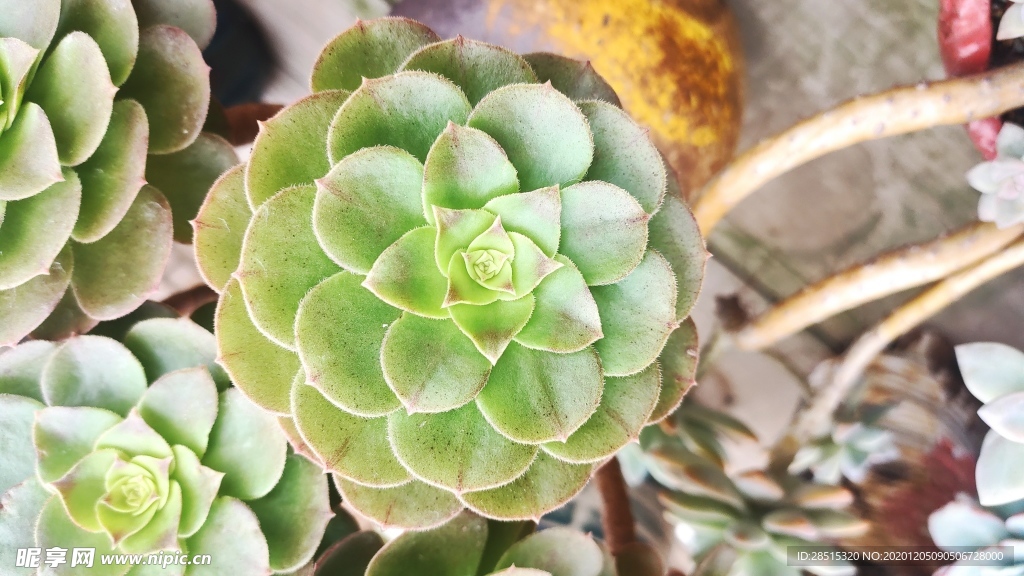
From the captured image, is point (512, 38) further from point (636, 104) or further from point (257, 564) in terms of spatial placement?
point (257, 564)

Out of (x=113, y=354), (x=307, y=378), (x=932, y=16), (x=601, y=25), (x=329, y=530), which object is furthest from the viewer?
(x=932, y=16)

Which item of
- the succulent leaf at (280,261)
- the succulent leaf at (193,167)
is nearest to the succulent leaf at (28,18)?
the succulent leaf at (193,167)

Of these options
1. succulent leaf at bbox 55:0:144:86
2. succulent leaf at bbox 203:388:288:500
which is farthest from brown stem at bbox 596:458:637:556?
succulent leaf at bbox 55:0:144:86

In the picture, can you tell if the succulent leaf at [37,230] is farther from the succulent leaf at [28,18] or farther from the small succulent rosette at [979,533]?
the small succulent rosette at [979,533]

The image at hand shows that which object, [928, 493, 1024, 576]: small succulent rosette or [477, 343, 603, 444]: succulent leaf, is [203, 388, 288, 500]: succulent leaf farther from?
[928, 493, 1024, 576]: small succulent rosette

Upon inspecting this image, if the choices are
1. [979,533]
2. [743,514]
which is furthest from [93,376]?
[979,533]

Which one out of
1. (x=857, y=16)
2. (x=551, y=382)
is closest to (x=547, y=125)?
(x=551, y=382)

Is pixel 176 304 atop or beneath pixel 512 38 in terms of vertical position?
beneath
